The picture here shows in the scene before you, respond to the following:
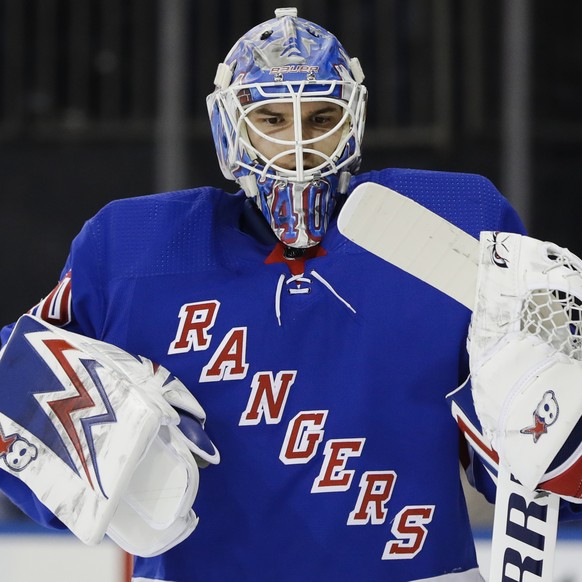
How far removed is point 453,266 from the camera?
5.68ft

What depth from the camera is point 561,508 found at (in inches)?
70.9

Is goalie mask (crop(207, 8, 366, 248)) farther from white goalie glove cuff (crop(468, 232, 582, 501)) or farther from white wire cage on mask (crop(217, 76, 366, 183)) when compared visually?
white goalie glove cuff (crop(468, 232, 582, 501))

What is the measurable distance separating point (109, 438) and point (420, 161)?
360 centimetres

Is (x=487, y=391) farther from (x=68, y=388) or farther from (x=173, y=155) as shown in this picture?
(x=173, y=155)

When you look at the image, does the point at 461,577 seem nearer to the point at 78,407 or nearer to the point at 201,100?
the point at 78,407

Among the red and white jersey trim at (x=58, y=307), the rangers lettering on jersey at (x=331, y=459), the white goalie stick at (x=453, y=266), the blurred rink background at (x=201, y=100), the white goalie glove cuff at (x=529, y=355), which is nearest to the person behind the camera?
the white goalie glove cuff at (x=529, y=355)

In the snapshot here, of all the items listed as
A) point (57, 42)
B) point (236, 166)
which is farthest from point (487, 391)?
point (57, 42)

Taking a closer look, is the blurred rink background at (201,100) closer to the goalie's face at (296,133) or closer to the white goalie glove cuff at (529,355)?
the goalie's face at (296,133)

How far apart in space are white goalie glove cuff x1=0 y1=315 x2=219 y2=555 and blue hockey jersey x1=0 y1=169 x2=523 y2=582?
87 millimetres

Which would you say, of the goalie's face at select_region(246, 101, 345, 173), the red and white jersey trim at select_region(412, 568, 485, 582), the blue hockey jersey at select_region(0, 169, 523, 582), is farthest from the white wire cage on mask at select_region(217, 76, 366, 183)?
the red and white jersey trim at select_region(412, 568, 485, 582)

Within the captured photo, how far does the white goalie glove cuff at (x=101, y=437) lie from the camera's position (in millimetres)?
1709

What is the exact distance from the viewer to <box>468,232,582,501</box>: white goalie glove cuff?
5.24 ft

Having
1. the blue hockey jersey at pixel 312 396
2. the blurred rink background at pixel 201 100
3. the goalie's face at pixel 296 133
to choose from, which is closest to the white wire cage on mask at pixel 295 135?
the goalie's face at pixel 296 133

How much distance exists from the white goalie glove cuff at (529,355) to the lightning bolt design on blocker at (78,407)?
505mm
